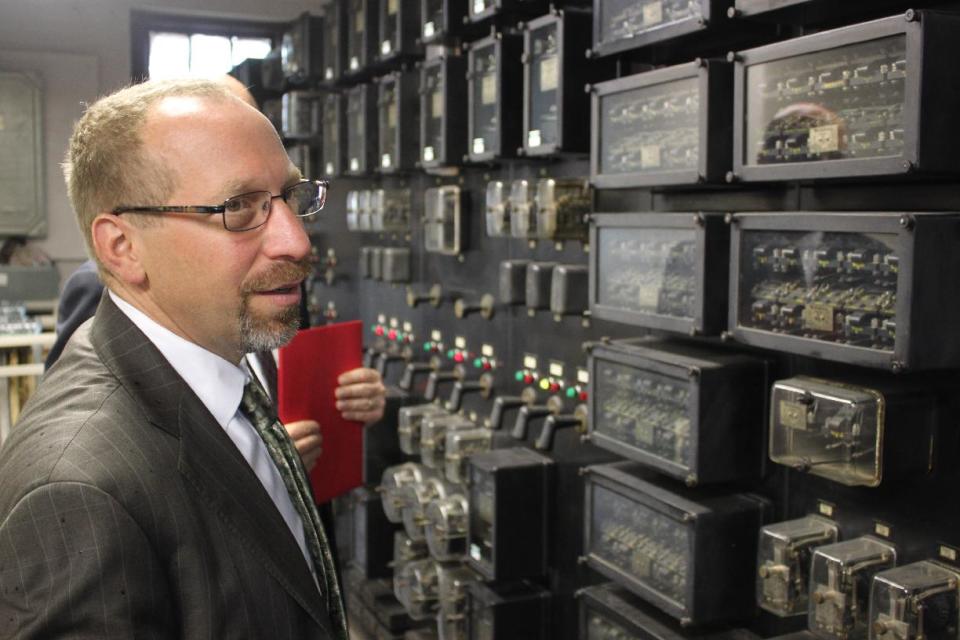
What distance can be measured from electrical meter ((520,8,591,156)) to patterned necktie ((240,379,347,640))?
1438 mm

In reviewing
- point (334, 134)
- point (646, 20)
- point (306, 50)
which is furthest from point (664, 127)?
point (306, 50)

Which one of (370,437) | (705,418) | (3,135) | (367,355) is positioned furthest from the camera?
(3,135)

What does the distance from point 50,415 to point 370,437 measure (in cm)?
291

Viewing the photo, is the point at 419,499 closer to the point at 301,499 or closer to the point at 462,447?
the point at 462,447

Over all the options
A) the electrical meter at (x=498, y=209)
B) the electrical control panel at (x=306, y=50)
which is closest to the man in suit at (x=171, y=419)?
the electrical meter at (x=498, y=209)

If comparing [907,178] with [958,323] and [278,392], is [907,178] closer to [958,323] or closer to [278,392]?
[958,323]

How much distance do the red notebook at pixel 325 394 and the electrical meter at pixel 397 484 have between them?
1370 millimetres

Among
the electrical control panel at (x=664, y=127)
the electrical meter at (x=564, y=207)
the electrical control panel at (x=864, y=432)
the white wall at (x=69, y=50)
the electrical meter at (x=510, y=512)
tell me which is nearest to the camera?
the electrical control panel at (x=864, y=432)

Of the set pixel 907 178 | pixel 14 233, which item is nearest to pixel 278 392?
pixel 907 178

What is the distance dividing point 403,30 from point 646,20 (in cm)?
170

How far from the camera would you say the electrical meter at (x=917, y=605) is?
64.8 inches

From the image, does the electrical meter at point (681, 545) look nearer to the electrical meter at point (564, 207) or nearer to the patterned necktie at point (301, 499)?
the electrical meter at point (564, 207)

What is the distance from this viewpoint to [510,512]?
290 centimetres

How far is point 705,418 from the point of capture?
80.8 inches
